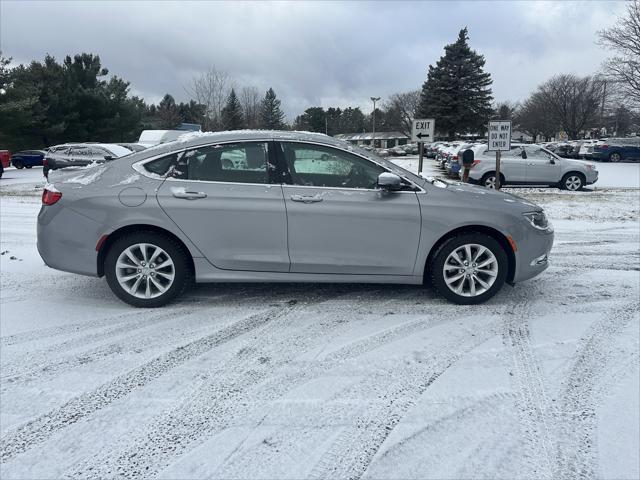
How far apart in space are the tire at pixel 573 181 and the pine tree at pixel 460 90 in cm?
4627

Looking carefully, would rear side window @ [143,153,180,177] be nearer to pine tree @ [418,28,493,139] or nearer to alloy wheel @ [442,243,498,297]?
alloy wheel @ [442,243,498,297]

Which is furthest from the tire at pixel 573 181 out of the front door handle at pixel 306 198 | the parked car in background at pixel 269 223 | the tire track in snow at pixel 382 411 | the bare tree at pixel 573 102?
the bare tree at pixel 573 102

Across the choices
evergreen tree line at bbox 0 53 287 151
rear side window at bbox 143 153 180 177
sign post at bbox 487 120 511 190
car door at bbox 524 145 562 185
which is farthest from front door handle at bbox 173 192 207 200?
evergreen tree line at bbox 0 53 287 151

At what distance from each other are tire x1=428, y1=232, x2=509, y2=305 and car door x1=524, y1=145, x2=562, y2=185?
12224mm

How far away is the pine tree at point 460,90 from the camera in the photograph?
5891cm

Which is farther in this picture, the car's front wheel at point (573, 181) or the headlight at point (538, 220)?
the car's front wheel at point (573, 181)

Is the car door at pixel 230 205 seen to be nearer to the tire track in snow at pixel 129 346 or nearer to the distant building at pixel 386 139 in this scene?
the tire track in snow at pixel 129 346

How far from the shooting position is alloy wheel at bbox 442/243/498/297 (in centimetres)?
446

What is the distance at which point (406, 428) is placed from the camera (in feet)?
8.78

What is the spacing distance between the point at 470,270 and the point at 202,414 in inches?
111

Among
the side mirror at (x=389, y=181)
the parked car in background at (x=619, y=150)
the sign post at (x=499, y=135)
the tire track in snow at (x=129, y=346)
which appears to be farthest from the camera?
the parked car in background at (x=619, y=150)

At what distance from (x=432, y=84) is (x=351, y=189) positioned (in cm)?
6118

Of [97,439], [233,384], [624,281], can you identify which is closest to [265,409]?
[233,384]

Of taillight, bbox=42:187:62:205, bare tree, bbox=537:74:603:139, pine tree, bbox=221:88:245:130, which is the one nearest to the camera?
taillight, bbox=42:187:62:205
